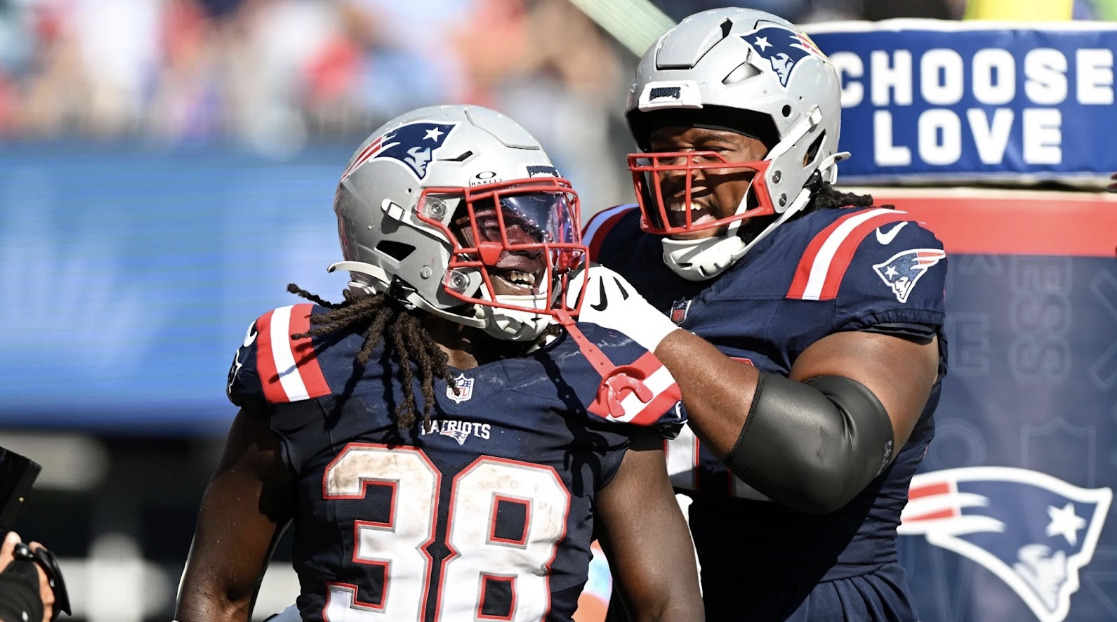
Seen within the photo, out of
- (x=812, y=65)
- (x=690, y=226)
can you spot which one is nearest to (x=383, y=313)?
(x=690, y=226)

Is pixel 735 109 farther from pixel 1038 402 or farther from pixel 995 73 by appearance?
pixel 1038 402

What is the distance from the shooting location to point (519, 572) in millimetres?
1929

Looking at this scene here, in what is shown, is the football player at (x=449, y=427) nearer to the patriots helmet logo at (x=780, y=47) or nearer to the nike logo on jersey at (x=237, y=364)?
the nike logo on jersey at (x=237, y=364)

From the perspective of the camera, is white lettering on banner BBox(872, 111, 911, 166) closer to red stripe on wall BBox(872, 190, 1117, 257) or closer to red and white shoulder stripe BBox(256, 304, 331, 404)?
red stripe on wall BBox(872, 190, 1117, 257)

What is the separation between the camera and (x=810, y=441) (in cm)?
224

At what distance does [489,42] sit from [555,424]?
2973mm

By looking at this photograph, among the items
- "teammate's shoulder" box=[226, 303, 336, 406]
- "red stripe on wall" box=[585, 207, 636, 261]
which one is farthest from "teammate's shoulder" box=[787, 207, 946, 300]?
"teammate's shoulder" box=[226, 303, 336, 406]

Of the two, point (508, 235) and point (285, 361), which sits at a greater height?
point (508, 235)

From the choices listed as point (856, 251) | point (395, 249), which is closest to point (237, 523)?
point (395, 249)

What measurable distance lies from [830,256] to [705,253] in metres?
0.24

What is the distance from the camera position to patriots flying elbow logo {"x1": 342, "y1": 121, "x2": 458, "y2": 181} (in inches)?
81.2

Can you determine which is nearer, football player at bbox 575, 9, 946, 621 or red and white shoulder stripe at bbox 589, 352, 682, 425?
red and white shoulder stripe at bbox 589, 352, 682, 425

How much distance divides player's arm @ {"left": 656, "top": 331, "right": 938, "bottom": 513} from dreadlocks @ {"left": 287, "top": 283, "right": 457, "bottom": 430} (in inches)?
17.3

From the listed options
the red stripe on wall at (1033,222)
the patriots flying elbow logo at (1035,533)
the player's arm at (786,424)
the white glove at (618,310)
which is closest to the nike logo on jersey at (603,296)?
the white glove at (618,310)
